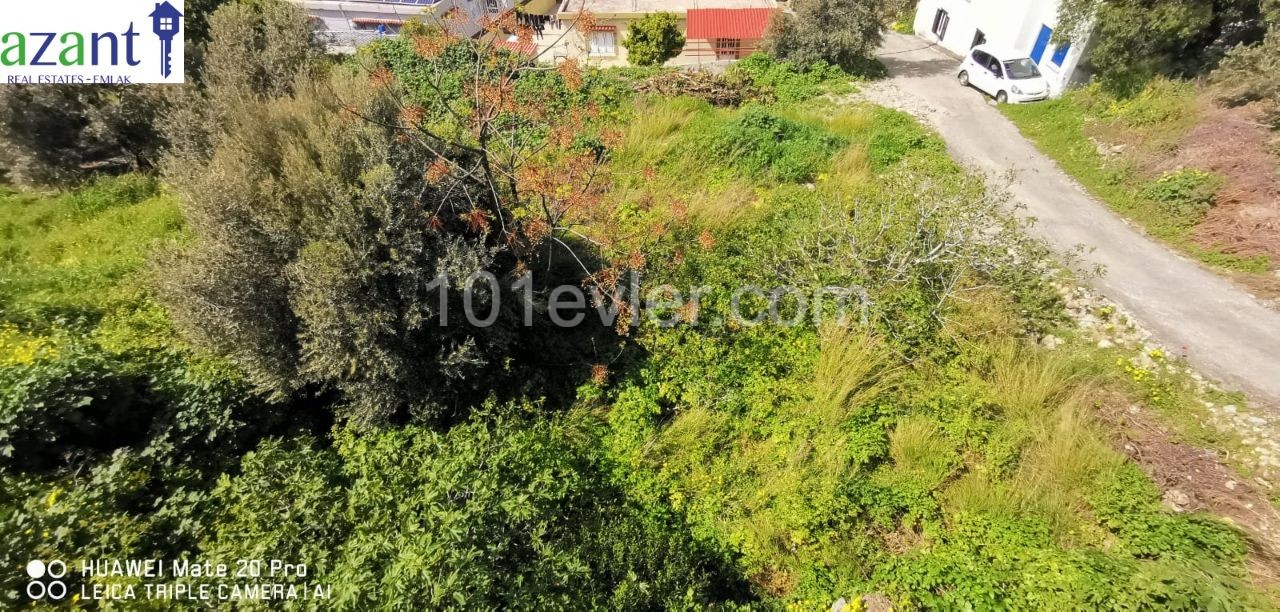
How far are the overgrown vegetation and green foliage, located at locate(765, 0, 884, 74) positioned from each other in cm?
881

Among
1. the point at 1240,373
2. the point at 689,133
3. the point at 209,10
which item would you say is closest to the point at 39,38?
the point at 209,10

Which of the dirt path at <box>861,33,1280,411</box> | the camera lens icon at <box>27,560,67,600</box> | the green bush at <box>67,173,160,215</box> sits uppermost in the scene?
the dirt path at <box>861,33,1280,411</box>

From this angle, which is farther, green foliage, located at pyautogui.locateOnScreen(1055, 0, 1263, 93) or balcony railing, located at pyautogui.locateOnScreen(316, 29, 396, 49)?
balcony railing, located at pyautogui.locateOnScreen(316, 29, 396, 49)

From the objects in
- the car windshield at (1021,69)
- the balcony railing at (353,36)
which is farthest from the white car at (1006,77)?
the balcony railing at (353,36)

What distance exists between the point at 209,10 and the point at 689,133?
13.8 metres

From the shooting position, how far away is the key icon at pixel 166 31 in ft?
30.8

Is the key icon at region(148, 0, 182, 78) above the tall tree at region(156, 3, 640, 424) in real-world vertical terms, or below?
above

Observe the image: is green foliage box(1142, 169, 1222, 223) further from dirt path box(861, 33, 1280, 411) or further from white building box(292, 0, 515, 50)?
white building box(292, 0, 515, 50)

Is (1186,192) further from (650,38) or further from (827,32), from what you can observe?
(650,38)

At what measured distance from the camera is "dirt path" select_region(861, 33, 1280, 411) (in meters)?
6.26

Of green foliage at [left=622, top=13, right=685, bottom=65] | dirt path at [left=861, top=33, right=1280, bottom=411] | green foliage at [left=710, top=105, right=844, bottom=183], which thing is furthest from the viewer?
green foliage at [left=622, top=13, right=685, bottom=65]

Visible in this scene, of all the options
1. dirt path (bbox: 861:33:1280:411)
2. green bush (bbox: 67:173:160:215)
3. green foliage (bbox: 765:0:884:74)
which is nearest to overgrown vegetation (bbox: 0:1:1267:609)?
dirt path (bbox: 861:33:1280:411)

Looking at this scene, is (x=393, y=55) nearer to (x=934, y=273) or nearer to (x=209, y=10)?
(x=209, y=10)

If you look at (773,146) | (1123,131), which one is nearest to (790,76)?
(773,146)
